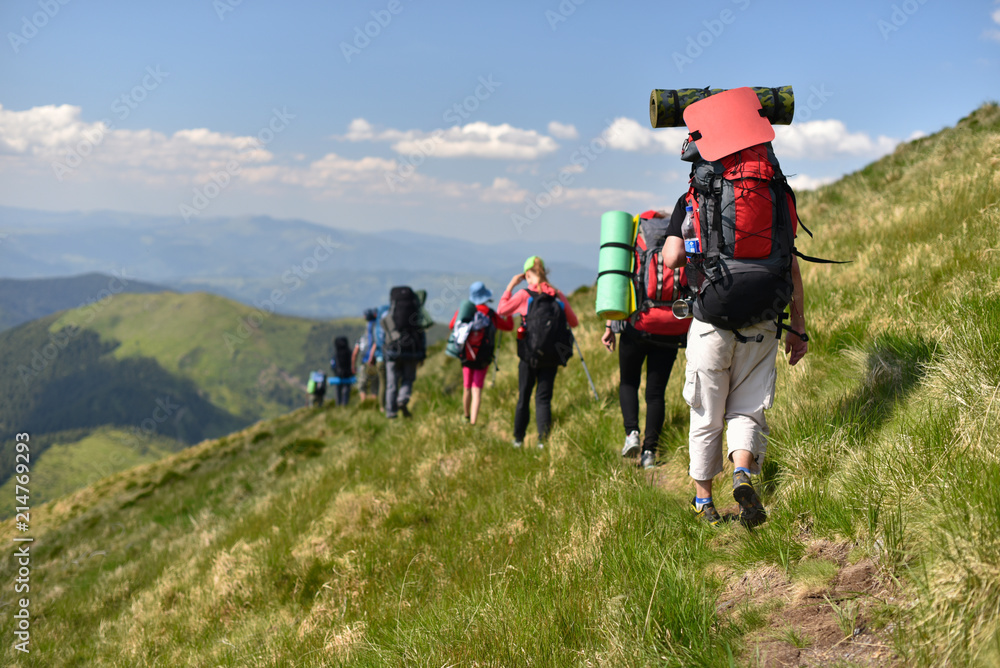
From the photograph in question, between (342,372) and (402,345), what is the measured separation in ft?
43.0

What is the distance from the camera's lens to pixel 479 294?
927cm

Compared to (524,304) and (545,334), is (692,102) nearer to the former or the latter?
(545,334)

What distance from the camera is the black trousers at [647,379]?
17.1 ft

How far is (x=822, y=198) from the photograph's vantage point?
1614 centimetres

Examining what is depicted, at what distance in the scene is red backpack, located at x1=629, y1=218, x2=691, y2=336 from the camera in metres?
4.79

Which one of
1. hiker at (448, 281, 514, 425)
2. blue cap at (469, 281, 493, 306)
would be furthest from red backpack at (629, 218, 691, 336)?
blue cap at (469, 281, 493, 306)

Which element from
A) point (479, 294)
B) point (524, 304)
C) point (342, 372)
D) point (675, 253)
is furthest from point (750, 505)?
point (342, 372)

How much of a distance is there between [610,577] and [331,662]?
1.81 meters

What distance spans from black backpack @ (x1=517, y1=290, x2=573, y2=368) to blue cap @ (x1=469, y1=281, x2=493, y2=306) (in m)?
2.14

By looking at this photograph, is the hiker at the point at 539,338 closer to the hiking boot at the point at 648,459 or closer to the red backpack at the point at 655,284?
the hiking boot at the point at 648,459

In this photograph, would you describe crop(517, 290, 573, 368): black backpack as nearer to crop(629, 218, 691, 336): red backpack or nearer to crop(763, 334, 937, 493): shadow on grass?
crop(629, 218, 691, 336): red backpack

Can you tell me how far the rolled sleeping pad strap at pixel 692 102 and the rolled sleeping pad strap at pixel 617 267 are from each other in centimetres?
138

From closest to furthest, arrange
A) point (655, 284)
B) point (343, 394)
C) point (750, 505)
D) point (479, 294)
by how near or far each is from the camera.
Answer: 1. point (750, 505)
2. point (655, 284)
3. point (479, 294)
4. point (343, 394)

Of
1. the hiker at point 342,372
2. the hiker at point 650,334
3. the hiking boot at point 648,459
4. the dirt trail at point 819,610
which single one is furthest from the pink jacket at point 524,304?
the hiker at point 342,372
